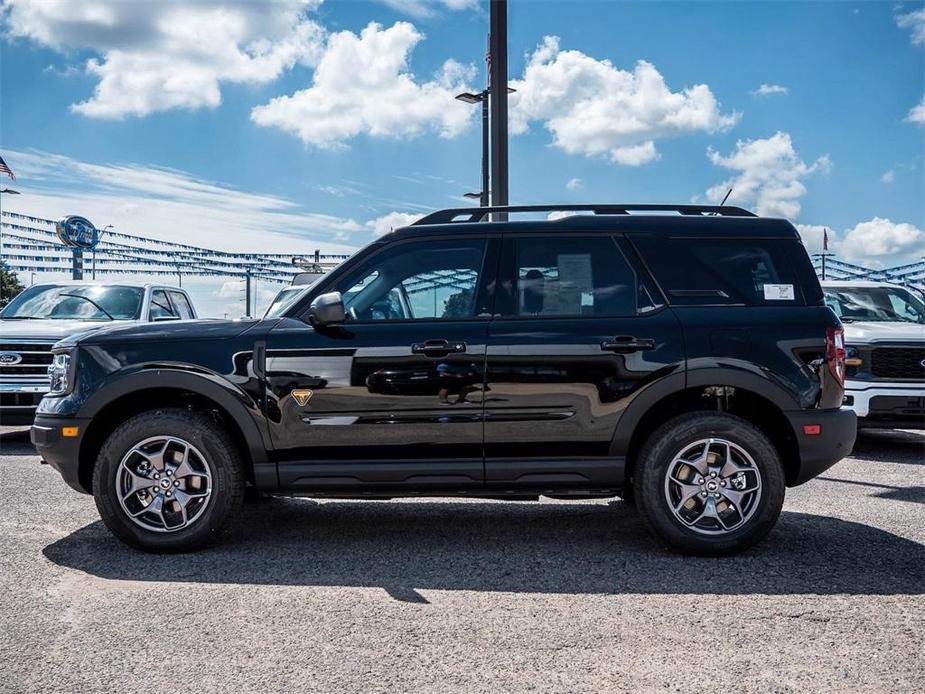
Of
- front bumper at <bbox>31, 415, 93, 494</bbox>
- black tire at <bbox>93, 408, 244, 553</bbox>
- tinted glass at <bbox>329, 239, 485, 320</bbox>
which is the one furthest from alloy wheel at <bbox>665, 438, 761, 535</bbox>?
front bumper at <bbox>31, 415, 93, 494</bbox>

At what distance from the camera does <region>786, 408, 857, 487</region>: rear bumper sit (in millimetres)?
4977

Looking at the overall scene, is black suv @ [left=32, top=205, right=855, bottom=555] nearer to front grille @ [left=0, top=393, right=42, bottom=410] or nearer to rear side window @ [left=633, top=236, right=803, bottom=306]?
rear side window @ [left=633, top=236, right=803, bottom=306]

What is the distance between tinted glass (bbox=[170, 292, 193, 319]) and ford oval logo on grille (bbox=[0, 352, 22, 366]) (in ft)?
8.45

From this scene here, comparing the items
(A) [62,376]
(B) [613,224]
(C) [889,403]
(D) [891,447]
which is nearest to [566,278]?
(B) [613,224]

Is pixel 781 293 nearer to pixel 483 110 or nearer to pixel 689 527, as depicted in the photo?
pixel 689 527

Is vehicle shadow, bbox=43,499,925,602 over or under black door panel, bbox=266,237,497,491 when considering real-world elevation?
under

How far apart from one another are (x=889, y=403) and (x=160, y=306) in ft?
28.1

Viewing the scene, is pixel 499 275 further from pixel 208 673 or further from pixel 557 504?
pixel 208 673

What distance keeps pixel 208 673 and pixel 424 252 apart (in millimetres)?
2668

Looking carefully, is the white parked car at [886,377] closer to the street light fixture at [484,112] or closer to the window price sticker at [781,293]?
the window price sticker at [781,293]

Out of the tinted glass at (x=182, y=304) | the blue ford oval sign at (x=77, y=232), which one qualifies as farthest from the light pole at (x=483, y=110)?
the blue ford oval sign at (x=77, y=232)

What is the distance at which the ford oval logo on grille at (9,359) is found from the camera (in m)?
9.73

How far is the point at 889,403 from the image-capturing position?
8836 mm

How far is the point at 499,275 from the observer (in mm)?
5117
